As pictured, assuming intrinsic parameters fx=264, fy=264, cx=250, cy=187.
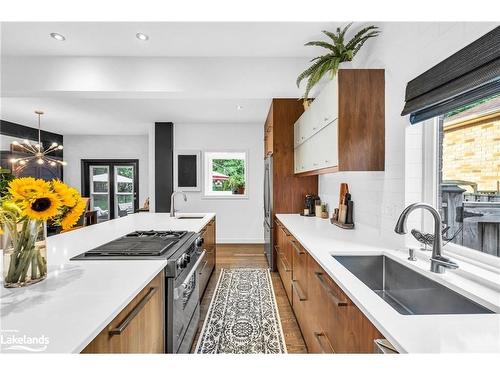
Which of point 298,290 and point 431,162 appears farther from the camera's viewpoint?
point 298,290

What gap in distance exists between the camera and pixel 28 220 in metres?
1.06

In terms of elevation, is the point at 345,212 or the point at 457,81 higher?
the point at 457,81

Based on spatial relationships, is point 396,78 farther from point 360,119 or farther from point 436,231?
point 436,231

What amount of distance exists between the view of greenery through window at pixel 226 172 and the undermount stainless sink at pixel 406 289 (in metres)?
4.46

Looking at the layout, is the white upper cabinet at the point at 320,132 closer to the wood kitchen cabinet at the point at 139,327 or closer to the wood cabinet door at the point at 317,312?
the wood cabinet door at the point at 317,312

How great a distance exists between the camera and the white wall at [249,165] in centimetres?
582

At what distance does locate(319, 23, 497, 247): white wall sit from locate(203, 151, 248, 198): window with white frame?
3.67 metres

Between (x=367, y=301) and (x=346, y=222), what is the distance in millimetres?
1668

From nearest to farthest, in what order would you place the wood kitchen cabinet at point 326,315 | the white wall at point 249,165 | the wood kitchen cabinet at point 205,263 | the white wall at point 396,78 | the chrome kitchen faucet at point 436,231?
the wood kitchen cabinet at point 326,315, the chrome kitchen faucet at point 436,231, the white wall at point 396,78, the wood kitchen cabinet at point 205,263, the white wall at point 249,165

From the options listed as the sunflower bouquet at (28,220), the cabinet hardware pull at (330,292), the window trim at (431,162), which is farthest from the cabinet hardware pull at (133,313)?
the window trim at (431,162)

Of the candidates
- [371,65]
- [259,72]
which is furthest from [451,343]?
[259,72]

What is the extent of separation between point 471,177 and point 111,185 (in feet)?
26.1

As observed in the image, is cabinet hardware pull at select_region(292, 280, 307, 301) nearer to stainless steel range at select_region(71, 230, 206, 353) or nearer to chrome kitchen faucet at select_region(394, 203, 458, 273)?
stainless steel range at select_region(71, 230, 206, 353)

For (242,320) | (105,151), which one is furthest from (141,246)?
(105,151)
